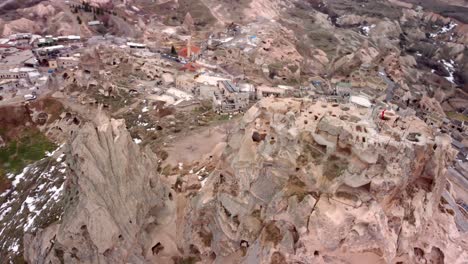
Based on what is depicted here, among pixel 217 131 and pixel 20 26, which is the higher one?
pixel 217 131

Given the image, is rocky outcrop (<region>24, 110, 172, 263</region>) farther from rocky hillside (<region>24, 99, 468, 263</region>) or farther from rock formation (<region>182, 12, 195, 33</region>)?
rock formation (<region>182, 12, 195, 33</region>)

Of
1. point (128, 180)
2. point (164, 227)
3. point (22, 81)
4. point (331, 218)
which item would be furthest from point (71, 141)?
point (22, 81)

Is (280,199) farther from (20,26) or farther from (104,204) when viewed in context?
(20,26)

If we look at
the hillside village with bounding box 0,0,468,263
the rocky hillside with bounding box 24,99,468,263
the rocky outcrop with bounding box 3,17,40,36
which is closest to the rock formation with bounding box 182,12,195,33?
the hillside village with bounding box 0,0,468,263

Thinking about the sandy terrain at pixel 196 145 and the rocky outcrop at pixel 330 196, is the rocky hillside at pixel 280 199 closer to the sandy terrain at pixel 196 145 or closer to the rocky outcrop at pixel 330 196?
the rocky outcrop at pixel 330 196

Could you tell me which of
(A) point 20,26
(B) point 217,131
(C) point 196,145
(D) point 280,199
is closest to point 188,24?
(A) point 20,26

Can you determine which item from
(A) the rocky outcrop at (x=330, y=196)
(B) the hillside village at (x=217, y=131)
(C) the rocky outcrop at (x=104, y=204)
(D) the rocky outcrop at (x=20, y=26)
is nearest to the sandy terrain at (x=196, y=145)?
(B) the hillside village at (x=217, y=131)
